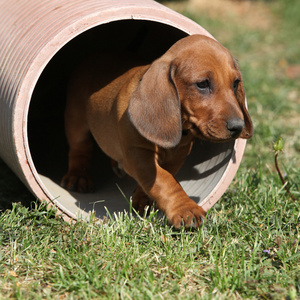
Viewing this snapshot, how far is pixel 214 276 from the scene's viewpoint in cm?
275

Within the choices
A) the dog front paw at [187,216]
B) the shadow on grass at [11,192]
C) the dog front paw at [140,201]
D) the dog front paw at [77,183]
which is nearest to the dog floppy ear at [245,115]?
the dog front paw at [187,216]

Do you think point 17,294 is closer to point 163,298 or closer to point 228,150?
point 163,298

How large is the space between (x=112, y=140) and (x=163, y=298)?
63.7 inches

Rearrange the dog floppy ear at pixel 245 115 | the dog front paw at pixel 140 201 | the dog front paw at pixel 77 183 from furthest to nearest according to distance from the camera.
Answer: the dog front paw at pixel 77 183 < the dog front paw at pixel 140 201 < the dog floppy ear at pixel 245 115

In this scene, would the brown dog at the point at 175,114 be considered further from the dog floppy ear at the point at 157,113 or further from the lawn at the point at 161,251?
the lawn at the point at 161,251

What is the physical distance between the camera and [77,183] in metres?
4.31

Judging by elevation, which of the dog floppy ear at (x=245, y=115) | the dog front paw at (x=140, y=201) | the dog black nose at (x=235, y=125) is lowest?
the dog front paw at (x=140, y=201)

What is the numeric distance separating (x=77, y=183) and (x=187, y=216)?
1485 millimetres

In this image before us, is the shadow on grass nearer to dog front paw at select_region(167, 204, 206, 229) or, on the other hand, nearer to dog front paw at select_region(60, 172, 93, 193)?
dog front paw at select_region(60, 172, 93, 193)

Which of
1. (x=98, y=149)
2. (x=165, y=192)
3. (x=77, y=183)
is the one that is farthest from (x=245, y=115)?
(x=98, y=149)

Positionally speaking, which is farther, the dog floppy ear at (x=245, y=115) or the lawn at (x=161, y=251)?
the dog floppy ear at (x=245, y=115)

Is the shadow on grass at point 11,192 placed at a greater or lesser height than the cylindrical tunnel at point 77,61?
lesser

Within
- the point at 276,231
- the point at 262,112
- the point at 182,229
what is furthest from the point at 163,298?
the point at 262,112

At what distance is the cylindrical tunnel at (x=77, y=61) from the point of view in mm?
3178
